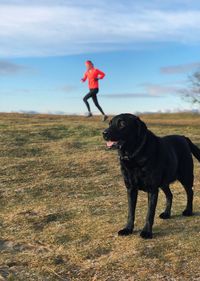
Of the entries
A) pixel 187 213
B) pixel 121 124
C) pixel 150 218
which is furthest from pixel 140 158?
pixel 187 213

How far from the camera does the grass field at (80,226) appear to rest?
643 cm

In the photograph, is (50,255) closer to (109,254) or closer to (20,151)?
(109,254)

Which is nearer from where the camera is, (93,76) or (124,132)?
(124,132)

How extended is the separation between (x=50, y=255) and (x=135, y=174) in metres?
1.84

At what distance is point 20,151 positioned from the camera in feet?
51.5

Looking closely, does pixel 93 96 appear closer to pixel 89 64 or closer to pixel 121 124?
pixel 89 64

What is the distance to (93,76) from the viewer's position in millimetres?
21484

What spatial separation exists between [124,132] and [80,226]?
218 cm

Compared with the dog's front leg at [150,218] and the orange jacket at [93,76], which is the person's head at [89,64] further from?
the dog's front leg at [150,218]

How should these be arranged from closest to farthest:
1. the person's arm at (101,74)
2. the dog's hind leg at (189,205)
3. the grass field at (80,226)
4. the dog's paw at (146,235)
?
the grass field at (80,226) < the dog's paw at (146,235) < the dog's hind leg at (189,205) < the person's arm at (101,74)

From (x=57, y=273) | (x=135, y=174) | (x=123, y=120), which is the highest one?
(x=123, y=120)

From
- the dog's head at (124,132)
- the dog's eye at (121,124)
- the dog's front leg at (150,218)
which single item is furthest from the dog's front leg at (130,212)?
the dog's eye at (121,124)

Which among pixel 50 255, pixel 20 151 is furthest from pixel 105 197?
pixel 20 151

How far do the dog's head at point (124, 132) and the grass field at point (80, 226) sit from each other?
1563 millimetres
